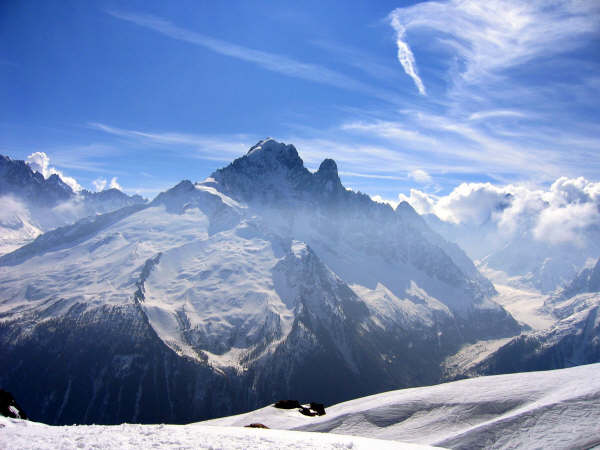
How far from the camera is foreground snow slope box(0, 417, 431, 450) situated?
2841cm

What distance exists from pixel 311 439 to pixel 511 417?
21866 millimetres

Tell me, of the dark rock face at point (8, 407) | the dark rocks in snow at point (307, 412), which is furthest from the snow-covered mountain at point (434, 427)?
the dark rock face at point (8, 407)

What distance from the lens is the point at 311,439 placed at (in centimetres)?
3275

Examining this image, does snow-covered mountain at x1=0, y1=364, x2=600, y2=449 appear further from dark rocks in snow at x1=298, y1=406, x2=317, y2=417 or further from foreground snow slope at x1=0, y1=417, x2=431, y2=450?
dark rocks in snow at x1=298, y1=406, x2=317, y2=417

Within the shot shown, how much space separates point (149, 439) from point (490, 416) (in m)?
36.9

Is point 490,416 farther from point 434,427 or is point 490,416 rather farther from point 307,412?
point 307,412

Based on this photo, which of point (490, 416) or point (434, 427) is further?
point (434, 427)

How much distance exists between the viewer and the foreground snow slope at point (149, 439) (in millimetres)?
28406

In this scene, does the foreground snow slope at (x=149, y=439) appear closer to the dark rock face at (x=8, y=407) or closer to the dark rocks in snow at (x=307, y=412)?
the dark rock face at (x=8, y=407)

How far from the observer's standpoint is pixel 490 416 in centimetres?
4256

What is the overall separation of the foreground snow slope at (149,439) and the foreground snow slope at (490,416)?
447 inches

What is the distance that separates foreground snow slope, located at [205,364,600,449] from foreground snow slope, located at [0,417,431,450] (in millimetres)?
11356

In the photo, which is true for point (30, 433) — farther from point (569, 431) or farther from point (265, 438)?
point (569, 431)

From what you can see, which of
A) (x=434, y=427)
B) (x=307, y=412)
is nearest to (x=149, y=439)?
(x=434, y=427)
